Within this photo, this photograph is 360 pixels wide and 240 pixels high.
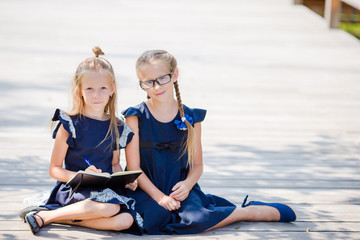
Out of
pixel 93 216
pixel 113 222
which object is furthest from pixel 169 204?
pixel 93 216

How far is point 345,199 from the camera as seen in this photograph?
13.1 ft

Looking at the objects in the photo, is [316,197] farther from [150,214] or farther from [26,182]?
[26,182]

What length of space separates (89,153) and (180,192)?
621 millimetres

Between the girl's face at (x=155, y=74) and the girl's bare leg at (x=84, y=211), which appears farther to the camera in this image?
the girl's face at (x=155, y=74)

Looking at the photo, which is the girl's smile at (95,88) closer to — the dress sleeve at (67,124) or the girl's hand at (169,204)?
the dress sleeve at (67,124)

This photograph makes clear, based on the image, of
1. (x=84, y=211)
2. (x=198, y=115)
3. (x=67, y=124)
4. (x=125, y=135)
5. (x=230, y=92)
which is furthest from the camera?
(x=230, y=92)

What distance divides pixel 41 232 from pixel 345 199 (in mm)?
2170

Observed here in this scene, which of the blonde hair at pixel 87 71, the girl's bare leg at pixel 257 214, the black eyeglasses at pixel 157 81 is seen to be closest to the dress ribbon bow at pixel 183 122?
the black eyeglasses at pixel 157 81

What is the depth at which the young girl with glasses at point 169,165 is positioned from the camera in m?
3.36

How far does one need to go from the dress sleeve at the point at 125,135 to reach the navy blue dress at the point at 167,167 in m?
0.10

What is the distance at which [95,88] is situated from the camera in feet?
11.0

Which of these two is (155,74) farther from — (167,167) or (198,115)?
(167,167)

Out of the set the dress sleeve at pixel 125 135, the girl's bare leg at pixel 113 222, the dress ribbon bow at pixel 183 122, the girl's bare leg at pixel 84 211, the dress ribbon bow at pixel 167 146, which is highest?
the dress ribbon bow at pixel 183 122

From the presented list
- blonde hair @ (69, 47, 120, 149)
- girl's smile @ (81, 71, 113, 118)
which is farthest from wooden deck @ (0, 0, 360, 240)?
girl's smile @ (81, 71, 113, 118)
